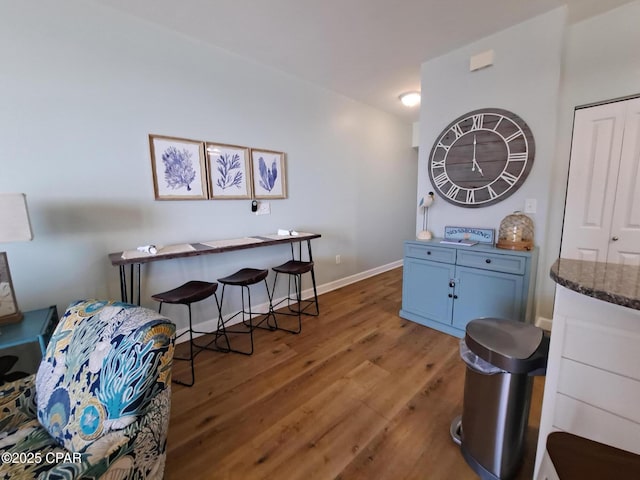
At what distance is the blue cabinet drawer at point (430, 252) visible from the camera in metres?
2.43

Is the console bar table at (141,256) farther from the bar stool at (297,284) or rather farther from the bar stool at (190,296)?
the bar stool at (297,284)

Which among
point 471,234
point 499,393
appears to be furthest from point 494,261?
point 499,393

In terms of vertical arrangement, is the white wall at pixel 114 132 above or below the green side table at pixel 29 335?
above

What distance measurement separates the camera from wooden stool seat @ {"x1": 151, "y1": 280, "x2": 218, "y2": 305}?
1.87 m

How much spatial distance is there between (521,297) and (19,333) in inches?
129

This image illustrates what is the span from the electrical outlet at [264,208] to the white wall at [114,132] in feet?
0.23

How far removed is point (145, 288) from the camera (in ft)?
7.19

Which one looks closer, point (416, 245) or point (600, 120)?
point (600, 120)

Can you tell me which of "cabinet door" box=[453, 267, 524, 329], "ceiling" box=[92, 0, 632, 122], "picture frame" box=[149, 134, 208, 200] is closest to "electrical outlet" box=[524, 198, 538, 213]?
"cabinet door" box=[453, 267, 524, 329]

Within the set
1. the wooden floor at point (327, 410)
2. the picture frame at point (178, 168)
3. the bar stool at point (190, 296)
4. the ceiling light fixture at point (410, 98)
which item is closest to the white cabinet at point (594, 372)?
the wooden floor at point (327, 410)

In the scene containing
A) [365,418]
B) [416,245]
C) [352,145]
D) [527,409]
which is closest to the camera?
[527,409]

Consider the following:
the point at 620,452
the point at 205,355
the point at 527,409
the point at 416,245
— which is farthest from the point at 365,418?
the point at 416,245

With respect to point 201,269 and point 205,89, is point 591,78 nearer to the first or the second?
point 205,89

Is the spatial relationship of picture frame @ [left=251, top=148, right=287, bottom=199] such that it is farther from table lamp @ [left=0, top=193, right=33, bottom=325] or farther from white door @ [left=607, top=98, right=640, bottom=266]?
white door @ [left=607, top=98, right=640, bottom=266]
